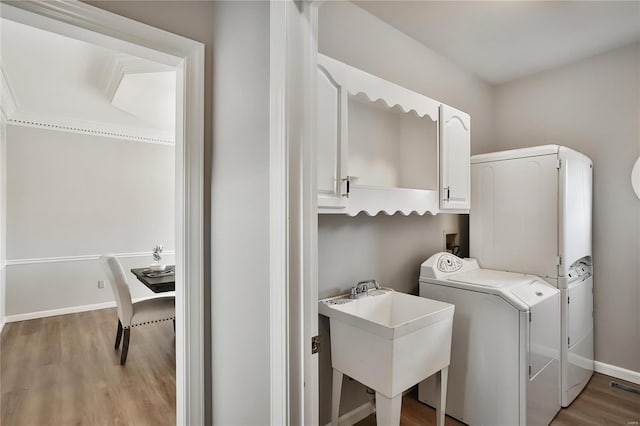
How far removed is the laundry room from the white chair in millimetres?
1887

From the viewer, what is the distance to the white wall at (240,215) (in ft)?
3.71

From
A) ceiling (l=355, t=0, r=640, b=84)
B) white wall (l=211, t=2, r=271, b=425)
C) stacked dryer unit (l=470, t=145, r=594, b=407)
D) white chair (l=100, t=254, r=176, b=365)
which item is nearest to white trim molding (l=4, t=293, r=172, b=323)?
white chair (l=100, t=254, r=176, b=365)

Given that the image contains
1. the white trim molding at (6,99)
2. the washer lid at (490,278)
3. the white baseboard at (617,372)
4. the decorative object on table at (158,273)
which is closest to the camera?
the washer lid at (490,278)

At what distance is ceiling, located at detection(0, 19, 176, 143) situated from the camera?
242 cm

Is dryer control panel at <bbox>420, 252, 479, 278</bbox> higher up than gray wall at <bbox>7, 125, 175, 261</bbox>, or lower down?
lower down

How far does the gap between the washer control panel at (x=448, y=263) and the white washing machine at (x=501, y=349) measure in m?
0.03

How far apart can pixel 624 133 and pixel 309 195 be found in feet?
9.56

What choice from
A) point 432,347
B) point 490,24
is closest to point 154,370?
point 432,347

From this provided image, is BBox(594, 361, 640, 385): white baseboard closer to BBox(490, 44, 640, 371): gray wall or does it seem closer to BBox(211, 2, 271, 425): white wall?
BBox(490, 44, 640, 371): gray wall

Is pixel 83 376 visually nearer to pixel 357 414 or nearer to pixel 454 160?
pixel 357 414

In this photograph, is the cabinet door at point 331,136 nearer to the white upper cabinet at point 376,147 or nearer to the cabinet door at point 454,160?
the white upper cabinet at point 376,147

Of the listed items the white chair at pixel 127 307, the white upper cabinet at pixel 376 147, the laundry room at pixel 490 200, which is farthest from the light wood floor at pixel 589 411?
the white chair at pixel 127 307

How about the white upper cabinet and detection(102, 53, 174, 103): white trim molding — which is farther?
detection(102, 53, 174, 103): white trim molding

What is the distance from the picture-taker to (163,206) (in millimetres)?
4938
